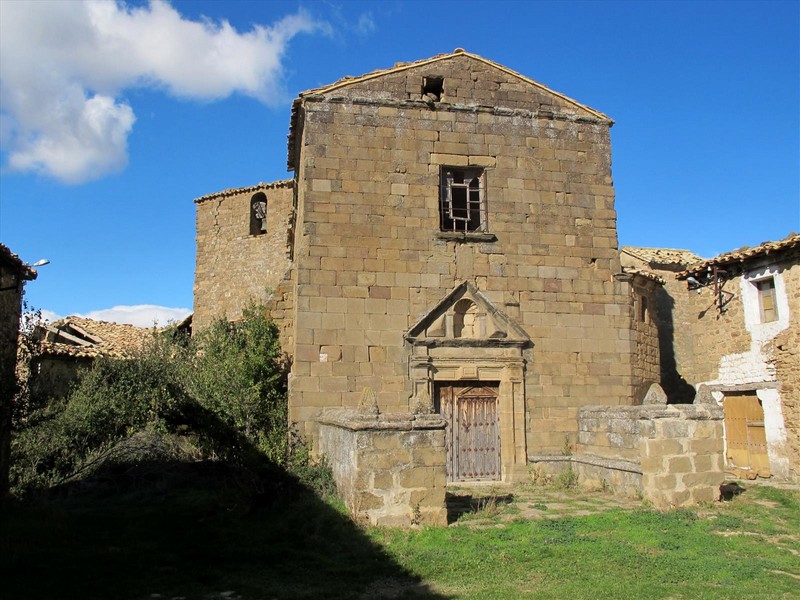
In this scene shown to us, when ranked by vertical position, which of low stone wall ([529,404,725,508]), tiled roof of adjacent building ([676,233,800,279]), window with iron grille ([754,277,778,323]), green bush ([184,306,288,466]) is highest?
tiled roof of adjacent building ([676,233,800,279])

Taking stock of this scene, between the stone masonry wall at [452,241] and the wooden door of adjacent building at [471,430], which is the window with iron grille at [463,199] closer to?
the stone masonry wall at [452,241]

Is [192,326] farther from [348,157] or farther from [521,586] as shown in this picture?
[521,586]

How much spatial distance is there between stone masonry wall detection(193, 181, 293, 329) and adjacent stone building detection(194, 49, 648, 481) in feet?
37.5

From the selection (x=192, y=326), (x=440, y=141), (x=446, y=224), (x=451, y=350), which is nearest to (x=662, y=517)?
(x=451, y=350)

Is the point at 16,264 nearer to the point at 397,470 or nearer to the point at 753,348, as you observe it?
the point at 397,470

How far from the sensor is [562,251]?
13.3 metres

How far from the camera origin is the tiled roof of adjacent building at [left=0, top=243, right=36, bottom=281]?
35.3ft

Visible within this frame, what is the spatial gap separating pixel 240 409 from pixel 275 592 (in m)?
6.21

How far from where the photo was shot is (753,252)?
583 inches

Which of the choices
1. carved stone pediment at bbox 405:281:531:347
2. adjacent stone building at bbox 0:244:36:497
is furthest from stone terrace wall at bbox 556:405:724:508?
adjacent stone building at bbox 0:244:36:497

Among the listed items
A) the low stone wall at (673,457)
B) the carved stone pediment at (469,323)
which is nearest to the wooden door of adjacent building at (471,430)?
the carved stone pediment at (469,323)

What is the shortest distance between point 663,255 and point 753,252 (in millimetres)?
8282

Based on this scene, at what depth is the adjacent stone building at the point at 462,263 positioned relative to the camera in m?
12.2

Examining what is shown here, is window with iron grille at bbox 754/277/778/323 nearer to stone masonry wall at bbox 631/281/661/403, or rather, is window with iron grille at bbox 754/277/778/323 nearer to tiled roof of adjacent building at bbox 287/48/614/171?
stone masonry wall at bbox 631/281/661/403
